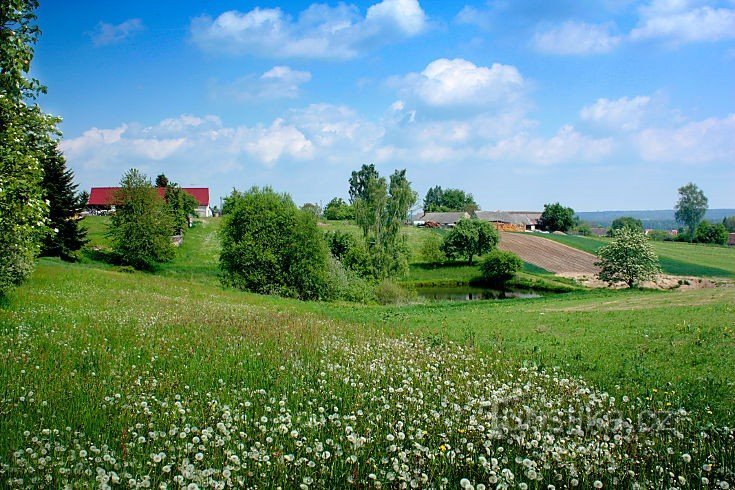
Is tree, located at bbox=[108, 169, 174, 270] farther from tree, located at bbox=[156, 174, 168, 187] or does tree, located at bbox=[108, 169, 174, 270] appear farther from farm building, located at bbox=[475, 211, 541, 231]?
farm building, located at bbox=[475, 211, 541, 231]

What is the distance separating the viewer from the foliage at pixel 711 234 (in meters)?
126

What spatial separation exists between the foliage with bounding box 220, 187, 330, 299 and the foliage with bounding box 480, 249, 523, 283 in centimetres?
3622

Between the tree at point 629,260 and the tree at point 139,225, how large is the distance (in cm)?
5135

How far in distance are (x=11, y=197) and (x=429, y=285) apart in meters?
67.1

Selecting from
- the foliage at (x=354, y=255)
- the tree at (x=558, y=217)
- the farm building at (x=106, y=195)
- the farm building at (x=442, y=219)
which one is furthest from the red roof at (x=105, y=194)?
the tree at (x=558, y=217)

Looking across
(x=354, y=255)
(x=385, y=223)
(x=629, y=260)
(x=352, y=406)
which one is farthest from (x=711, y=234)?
(x=352, y=406)

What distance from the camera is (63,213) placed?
5594cm

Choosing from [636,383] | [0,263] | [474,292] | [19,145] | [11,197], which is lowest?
[474,292]

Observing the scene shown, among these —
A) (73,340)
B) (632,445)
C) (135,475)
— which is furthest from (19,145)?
(632,445)

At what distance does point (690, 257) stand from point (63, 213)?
96.5m

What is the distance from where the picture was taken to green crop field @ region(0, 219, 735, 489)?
6.82 metres

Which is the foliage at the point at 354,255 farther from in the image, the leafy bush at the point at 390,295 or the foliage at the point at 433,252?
the foliage at the point at 433,252

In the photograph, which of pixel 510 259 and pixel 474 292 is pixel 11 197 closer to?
pixel 474 292

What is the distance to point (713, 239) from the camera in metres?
127
